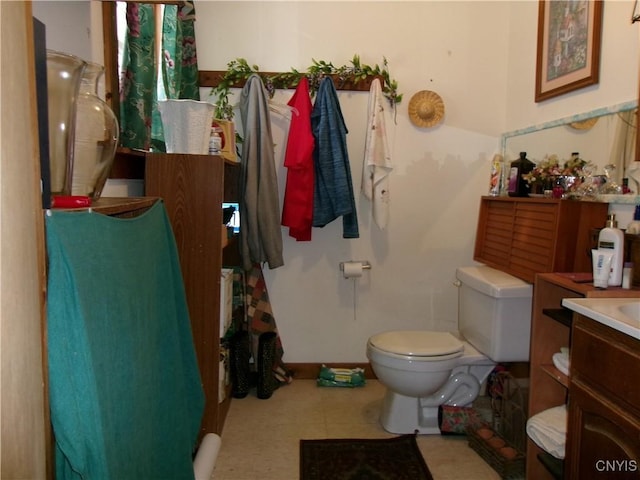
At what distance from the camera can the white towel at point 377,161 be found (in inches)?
112

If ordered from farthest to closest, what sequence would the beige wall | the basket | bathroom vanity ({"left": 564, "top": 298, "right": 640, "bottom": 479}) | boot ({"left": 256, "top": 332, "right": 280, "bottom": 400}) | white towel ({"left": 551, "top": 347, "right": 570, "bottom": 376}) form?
1. boot ({"left": 256, "top": 332, "right": 280, "bottom": 400})
2. the basket
3. white towel ({"left": 551, "top": 347, "right": 570, "bottom": 376})
4. bathroom vanity ({"left": 564, "top": 298, "right": 640, "bottom": 479})
5. the beige wall

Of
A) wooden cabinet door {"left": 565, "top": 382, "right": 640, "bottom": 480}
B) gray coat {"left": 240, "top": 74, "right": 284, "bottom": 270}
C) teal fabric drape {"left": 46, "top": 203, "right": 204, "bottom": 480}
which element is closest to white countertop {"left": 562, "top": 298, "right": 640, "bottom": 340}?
wooden cabinet door {"left": 565, "top": 382, "right": 640, "bottom": 480}

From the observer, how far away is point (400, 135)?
3.02 metres

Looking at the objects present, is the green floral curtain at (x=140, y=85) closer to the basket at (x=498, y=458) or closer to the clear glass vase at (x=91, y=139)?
the clear glass vase at (x=91, y=139)

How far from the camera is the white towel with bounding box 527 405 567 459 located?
5.51 feet

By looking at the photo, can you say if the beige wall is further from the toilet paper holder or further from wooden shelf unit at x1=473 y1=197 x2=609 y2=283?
the toilet paper holder

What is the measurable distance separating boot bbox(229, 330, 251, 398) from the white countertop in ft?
5.85

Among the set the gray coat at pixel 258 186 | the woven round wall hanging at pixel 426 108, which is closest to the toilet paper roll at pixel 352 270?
the gray coat at pixel 258 186

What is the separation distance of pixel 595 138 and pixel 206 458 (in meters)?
2.04

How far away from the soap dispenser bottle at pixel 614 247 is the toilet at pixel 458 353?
1.68 feet

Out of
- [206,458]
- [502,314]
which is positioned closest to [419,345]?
[502,314]

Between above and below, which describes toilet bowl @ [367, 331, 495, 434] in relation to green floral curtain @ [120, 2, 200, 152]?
below

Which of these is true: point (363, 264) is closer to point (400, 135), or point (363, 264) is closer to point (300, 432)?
point (400, 135)

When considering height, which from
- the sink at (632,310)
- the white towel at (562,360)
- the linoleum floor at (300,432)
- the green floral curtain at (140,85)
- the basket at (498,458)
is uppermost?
the green floral curtain at (140,85)
